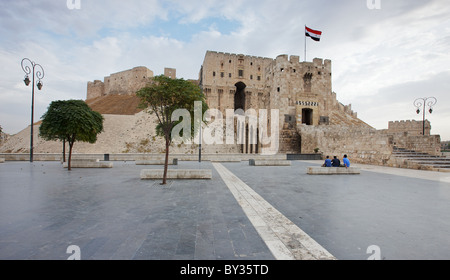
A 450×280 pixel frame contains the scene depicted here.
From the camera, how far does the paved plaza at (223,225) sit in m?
3.05

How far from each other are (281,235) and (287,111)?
97.3 feet

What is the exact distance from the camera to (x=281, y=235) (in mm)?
3650

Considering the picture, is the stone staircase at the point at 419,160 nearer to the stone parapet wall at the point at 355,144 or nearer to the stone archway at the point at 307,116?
the stone parapet wall at the point at 355,144

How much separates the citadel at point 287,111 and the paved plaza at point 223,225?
1227 cm

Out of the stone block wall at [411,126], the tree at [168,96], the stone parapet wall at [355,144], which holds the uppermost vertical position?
the stone block wall at [411,126]

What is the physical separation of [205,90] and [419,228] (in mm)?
44840

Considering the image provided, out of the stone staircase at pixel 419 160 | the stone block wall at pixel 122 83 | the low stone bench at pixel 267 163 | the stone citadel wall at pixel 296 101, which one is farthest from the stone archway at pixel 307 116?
the stone block wall at pixel 122 83

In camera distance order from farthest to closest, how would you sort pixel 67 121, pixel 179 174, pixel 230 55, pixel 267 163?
pixel 230 55, pixel 267 163, pixel 67 121, pixel 179 174

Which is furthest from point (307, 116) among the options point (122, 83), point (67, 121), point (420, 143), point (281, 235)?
point (122, 83)

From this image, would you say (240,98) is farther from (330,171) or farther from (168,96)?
(168,96)

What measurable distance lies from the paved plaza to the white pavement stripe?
16 millimetres
